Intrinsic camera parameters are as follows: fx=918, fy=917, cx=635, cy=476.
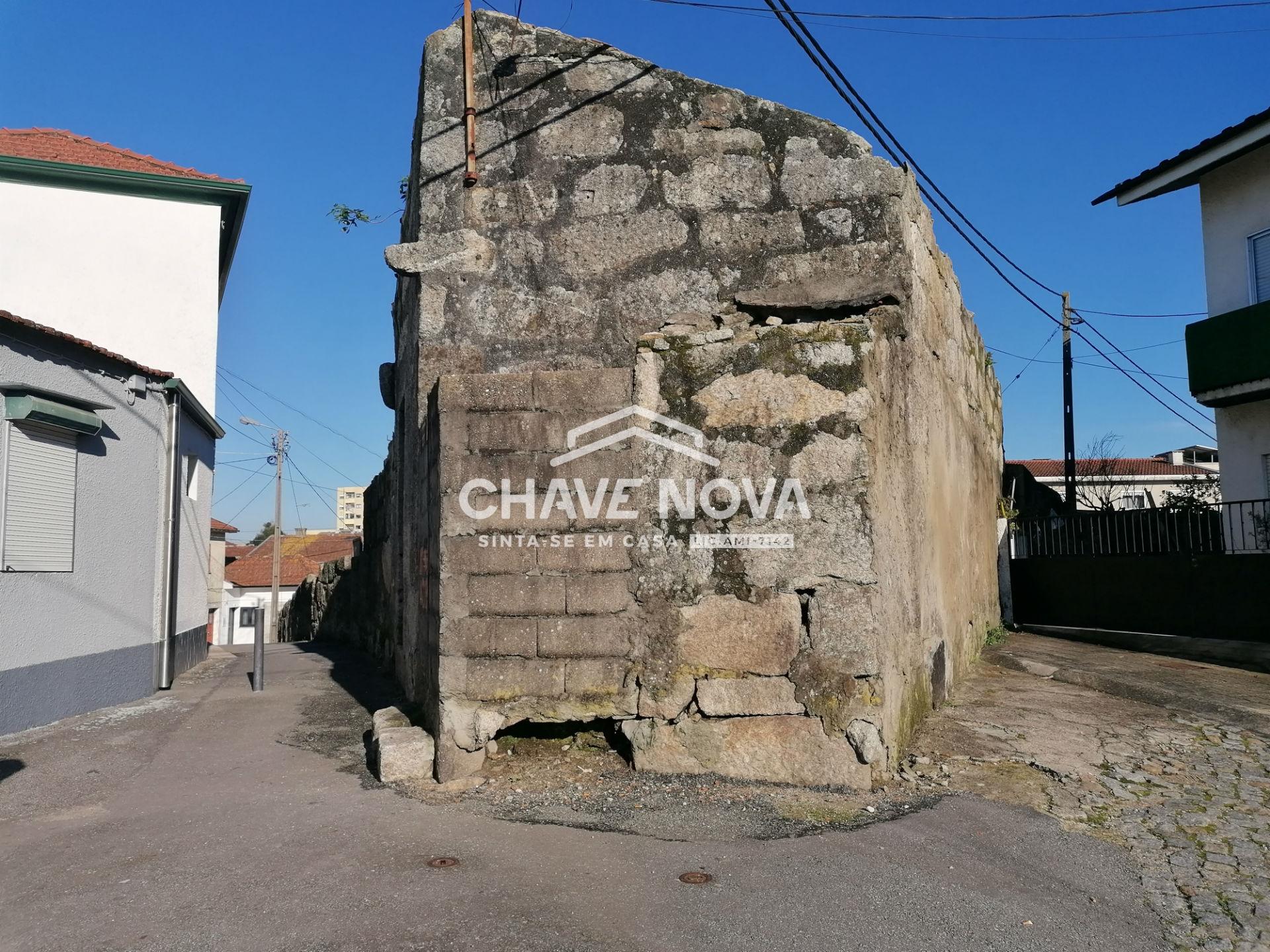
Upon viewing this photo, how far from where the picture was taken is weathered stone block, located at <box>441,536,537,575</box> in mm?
4445

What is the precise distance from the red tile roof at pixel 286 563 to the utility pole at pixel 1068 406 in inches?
887

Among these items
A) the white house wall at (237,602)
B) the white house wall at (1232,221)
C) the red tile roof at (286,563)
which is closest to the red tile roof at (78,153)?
the white house wall at (1232,221)

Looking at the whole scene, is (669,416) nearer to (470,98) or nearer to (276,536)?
(470,98)

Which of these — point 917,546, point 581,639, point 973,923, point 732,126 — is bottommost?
point 973,923

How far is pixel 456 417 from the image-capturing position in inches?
178

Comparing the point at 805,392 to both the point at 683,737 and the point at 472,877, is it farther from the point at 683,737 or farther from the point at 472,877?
the point at 472,877

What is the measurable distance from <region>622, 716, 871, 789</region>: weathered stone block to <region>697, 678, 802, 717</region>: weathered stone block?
4 centimetres

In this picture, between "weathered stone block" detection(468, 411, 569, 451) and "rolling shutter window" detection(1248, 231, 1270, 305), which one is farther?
"rolling shutter window" detection(1248, 231, 1270, 305)

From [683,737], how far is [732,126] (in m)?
3.37

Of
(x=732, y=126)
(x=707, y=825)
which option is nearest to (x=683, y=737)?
(x=707, y=825)

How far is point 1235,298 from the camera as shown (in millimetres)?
13398

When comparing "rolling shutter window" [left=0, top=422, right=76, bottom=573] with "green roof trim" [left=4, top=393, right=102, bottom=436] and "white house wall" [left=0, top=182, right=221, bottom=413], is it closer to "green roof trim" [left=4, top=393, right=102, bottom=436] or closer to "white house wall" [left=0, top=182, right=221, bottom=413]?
"green roof trim" [left=4, top=393, right=102, bottom=436]

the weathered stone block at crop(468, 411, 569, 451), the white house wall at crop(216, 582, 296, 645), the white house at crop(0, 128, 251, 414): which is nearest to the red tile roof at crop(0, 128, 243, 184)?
the white house at crop(0, 128, 251, 414)

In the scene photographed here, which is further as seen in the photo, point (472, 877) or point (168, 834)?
point (168, 834)
